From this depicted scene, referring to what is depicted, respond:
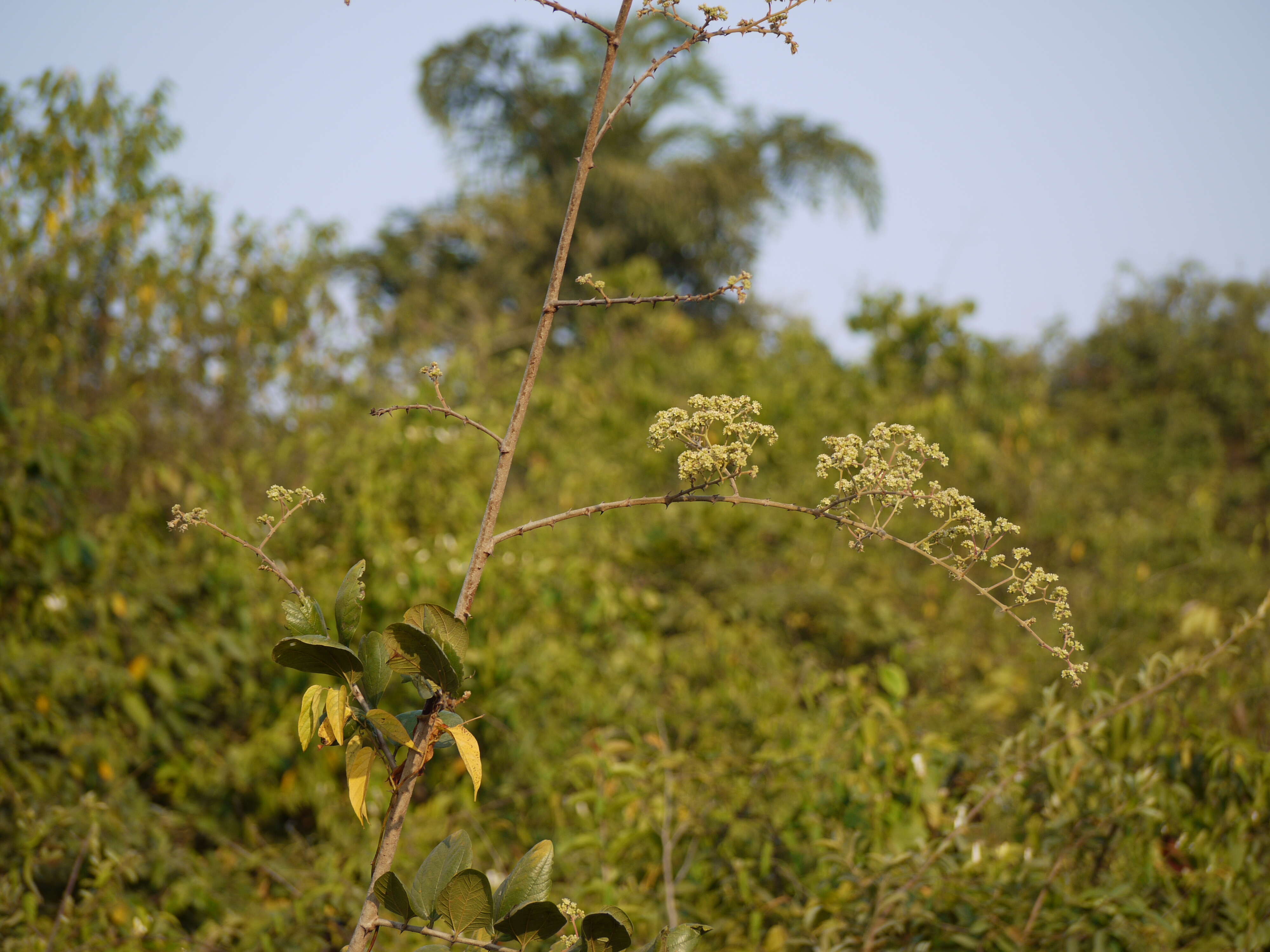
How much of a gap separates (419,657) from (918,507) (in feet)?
1.37

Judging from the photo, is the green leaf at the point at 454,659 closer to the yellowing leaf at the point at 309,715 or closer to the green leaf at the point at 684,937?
the yellowing leaf at the point at 309,715

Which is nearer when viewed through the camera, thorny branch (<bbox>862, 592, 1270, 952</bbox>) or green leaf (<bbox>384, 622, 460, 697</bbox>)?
green leaf (<bbox>384, 622, 460, 697</bbox>)

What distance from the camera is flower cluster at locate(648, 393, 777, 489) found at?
763mm

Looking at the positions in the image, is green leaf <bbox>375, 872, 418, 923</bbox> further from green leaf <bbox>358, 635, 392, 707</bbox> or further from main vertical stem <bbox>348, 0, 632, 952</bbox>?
green leaf <bbox>358, 635, 392, 707</bbox>

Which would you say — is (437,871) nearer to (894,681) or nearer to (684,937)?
(684,937)

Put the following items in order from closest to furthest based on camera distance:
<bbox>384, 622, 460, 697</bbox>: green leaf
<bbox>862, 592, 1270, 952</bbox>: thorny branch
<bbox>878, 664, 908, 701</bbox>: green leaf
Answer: <bbox>384, 622, 460, 697</bbox>: green leaf
<bbox>862, 592, 1270, 952</bbox>: thorny branch
<bbox>878, 664, 908, 701</bbox>: green leaf

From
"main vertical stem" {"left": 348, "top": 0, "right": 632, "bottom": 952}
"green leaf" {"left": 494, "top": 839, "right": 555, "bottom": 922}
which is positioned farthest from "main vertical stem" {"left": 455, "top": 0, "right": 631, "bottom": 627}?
"green leaf" {"left": 494, "top": 839, "right": 555, "bottom": 922}

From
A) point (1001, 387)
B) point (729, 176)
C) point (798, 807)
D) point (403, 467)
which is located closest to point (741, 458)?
point (798, 807)

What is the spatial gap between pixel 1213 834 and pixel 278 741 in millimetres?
2027

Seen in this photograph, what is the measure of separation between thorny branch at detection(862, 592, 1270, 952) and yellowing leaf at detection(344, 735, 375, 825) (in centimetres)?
97

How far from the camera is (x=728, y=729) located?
8.10ft

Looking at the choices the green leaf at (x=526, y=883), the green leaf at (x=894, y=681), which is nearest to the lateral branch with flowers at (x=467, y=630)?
the green leaf at (x=526, y=883)

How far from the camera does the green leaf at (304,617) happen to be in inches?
28.4

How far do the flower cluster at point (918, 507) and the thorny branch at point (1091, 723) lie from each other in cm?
78
